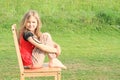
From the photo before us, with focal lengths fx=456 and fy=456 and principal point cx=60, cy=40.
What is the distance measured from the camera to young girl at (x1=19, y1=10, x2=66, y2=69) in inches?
224

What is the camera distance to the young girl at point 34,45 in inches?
224

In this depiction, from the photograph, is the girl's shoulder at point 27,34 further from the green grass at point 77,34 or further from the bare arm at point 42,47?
the green grass at point 77,34

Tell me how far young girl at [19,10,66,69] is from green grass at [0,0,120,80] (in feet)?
5.68

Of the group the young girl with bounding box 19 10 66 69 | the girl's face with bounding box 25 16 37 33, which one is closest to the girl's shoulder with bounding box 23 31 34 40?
the young girl with bounding box 19 10 66 69

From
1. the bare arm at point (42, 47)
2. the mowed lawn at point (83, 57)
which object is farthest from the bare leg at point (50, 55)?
the mowed lawn at point (83, 57)

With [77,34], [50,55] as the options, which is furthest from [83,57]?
[50,55]

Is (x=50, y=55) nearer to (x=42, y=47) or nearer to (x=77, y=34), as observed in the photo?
(x=42, y=47)

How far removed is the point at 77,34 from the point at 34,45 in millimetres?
7225

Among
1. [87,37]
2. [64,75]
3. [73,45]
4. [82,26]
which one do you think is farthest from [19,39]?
[82,26]

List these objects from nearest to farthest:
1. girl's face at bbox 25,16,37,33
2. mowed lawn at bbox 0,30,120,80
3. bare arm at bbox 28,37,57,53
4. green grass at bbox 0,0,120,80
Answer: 1. bare arm at bbox 28,37,57,53
2. girl's face at bbox 25,16,37,33
3. mowed lawn at bbox 0,30,120,80
4. green grass at bbox 0,0,120,80

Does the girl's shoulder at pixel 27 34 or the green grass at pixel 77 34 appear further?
the green grass at pixel 77 34

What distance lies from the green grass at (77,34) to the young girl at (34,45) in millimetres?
1731

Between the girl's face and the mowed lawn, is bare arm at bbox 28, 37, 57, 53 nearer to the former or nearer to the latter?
the girl's face

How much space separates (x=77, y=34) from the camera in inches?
506
